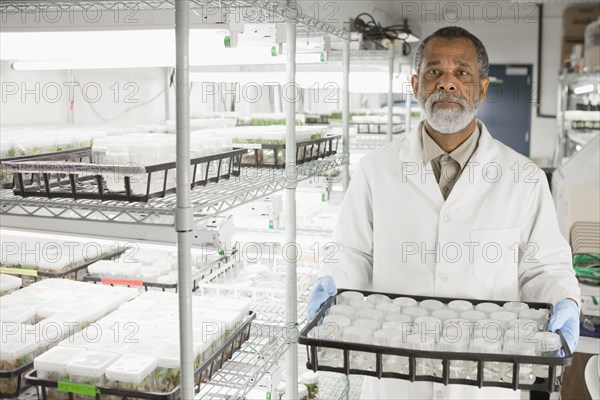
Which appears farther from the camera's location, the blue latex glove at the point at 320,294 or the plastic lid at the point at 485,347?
the blue latex glove at the point at 320,294

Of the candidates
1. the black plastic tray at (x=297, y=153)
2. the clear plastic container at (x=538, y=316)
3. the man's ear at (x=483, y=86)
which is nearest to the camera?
the clear plastic container at (x=538, y=316)

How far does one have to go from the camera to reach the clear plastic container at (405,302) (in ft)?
6.11

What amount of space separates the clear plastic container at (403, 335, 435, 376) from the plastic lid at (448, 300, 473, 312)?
9.6 inches

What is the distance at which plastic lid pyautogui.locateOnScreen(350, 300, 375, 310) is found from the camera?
72.2 inches

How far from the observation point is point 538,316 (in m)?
1.76

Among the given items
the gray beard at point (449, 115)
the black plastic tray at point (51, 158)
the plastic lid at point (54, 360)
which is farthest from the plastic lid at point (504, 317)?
the black plastic tray at point (51, 158)

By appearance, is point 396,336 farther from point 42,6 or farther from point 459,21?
point 459,21

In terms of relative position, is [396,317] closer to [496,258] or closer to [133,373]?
[496,258]

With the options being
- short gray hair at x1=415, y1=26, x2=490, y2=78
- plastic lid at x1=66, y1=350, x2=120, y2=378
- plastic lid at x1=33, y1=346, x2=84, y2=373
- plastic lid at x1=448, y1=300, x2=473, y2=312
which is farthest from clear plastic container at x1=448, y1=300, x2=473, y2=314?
plastic lid at x1=33, y1=346, x2=84, y2=373

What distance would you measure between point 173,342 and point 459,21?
889 cm

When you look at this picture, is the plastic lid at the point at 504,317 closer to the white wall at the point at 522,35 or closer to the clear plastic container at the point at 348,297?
the clear plastic container at the point at 348,297

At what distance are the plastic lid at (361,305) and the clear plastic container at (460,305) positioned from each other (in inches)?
9.1

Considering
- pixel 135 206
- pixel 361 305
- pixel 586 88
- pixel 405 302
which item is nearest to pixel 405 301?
pixel 405 302

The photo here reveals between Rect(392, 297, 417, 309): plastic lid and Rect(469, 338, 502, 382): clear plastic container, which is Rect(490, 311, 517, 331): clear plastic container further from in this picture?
Rect(392, 297, 417, 309): plastic lid
